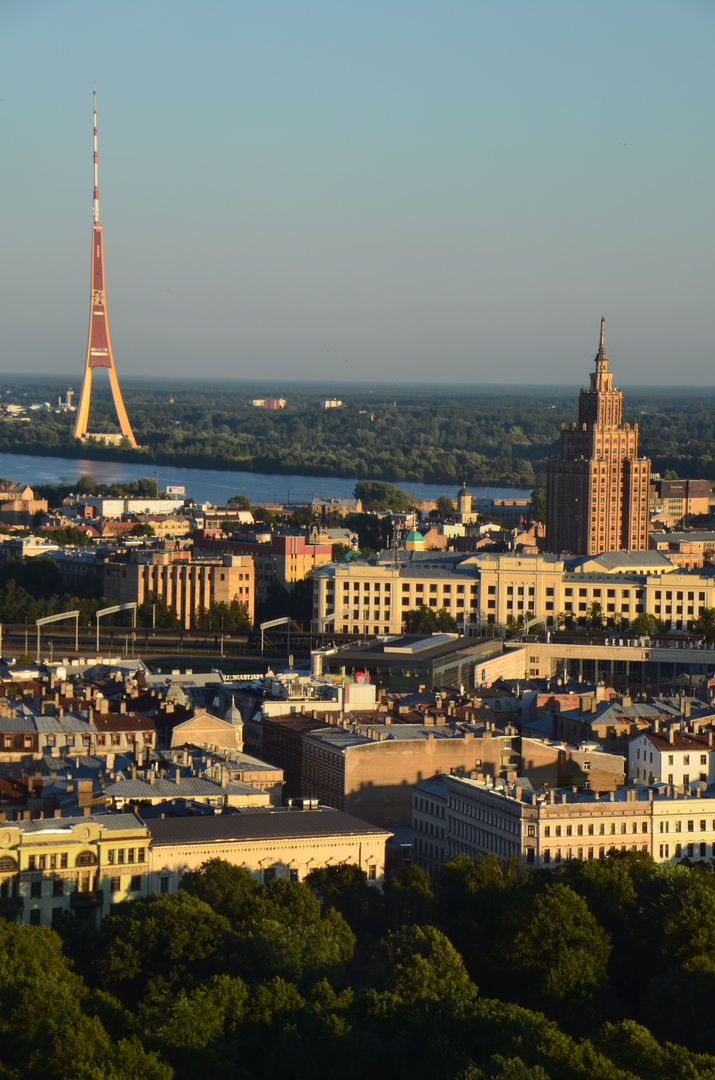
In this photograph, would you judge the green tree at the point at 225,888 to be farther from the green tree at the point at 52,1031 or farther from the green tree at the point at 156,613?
the green tree at the point at 156,613

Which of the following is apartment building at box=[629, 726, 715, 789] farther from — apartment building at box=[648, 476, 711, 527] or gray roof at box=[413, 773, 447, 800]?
apartment building at box=[648, 476, 711, 527]

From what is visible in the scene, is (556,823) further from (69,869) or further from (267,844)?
(69,869)

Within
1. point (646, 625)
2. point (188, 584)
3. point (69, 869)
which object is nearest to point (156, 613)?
point (188, 584)

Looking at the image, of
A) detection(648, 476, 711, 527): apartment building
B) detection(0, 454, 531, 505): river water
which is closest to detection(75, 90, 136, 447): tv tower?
detection(0, 454, 531, 505): river water

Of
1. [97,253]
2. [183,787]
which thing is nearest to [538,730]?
[183,787]

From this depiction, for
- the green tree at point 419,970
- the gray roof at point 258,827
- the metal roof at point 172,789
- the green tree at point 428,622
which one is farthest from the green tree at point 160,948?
the green tree at point 428,622

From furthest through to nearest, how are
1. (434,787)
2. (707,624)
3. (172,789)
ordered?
(707,624) < (434,787) < (172,789)
